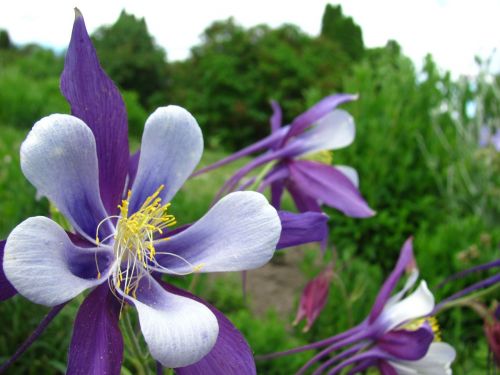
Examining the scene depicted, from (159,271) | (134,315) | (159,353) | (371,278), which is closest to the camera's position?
(159,353)

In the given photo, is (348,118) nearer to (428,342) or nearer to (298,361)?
(428,342)

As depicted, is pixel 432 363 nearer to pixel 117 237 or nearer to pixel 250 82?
pixel 117 237

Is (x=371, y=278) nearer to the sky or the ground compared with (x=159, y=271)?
nearer to the ground

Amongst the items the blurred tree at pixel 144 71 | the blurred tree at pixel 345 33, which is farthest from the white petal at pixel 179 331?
the blurred tree at pixel 345 33

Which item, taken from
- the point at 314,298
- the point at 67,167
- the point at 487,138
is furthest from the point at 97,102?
the point at 487,138

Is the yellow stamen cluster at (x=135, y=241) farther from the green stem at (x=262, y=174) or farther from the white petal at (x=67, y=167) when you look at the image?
the green stem at (x=262, y=174)

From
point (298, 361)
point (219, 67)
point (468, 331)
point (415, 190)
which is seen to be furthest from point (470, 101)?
point (219, 67)

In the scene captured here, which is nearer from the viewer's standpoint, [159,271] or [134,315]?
[159,271]
